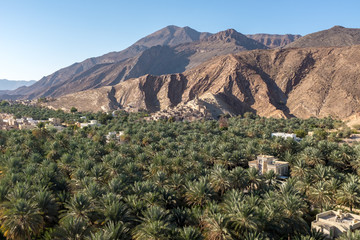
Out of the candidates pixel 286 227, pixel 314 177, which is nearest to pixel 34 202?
pixel 286 227

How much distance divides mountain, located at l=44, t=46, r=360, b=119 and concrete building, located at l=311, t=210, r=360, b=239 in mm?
84976

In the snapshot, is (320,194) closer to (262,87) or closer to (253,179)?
(253,179)

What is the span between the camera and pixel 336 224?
65.0ft

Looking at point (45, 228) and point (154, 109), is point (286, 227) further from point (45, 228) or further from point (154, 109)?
point (154, 109)

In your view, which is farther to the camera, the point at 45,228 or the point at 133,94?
the point at 133,94

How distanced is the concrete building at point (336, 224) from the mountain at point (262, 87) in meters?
85.0

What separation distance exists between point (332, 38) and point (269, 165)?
589ft

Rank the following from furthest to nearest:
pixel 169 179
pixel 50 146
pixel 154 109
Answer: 1. pixel 154 109
2. pixel 50 146
3. pixel 169 179

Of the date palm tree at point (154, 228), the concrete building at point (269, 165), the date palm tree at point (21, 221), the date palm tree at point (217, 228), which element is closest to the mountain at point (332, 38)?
the concrete building at point (269, 165)

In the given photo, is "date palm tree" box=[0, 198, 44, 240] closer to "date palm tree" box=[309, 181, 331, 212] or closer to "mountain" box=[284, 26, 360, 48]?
"date palm tree" box=[309, 181, 331, 212]

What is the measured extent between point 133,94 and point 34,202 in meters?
122

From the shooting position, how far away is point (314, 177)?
91.9 feet

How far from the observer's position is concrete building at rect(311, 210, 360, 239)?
63.8 feet

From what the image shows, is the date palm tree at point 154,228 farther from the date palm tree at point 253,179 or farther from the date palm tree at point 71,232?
the date palm tree at point 253,179
